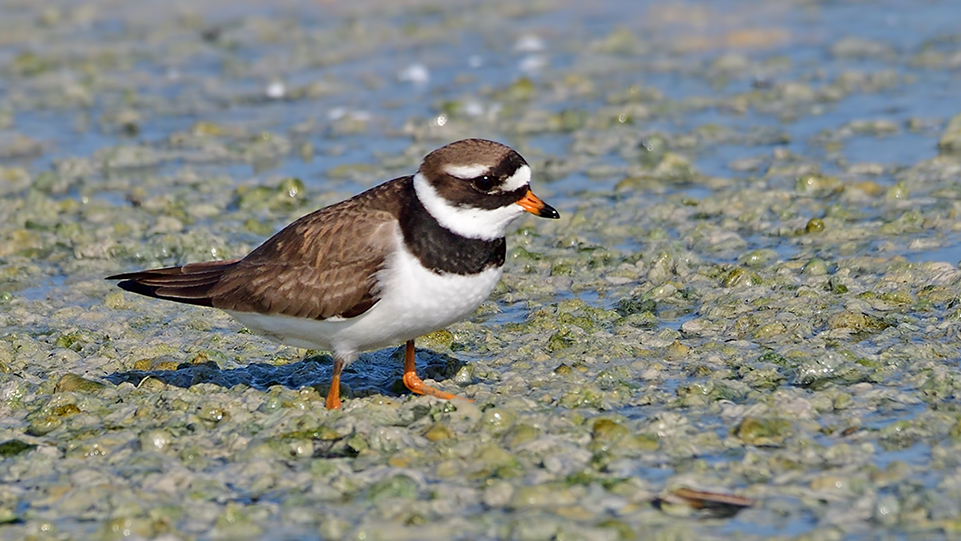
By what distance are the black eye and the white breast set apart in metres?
0.44

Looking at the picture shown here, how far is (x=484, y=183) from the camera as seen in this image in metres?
6.71

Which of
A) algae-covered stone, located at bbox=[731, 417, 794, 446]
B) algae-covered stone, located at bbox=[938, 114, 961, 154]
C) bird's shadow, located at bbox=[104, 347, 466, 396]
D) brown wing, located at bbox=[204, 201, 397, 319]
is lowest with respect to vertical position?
bird's shadow, located at bbox=[104, 347, 466, 396]

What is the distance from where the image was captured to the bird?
659cm

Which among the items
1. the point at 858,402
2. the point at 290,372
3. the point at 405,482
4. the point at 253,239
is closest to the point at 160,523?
the point at 405,482

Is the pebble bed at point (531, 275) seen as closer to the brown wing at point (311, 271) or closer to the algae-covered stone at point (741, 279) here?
the algae-covered stone at point (741, 279)

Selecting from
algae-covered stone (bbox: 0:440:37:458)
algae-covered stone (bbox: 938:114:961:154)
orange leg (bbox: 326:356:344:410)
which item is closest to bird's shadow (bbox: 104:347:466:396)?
orange leg (bbox: 326:356:344:410)

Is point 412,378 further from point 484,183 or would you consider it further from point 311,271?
point 484,183

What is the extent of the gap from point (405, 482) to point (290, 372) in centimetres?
218

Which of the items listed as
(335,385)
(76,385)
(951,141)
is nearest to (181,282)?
(76,385)

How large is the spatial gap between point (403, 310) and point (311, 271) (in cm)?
66

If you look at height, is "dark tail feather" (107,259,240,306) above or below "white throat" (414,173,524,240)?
below

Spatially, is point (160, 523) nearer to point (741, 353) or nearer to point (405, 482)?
point (405, 482)

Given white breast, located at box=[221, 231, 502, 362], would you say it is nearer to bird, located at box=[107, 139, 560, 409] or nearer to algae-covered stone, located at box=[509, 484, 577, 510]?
bird, located at box=[107, 139, 560, 409]

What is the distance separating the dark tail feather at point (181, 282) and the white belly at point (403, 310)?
22.6 inches
